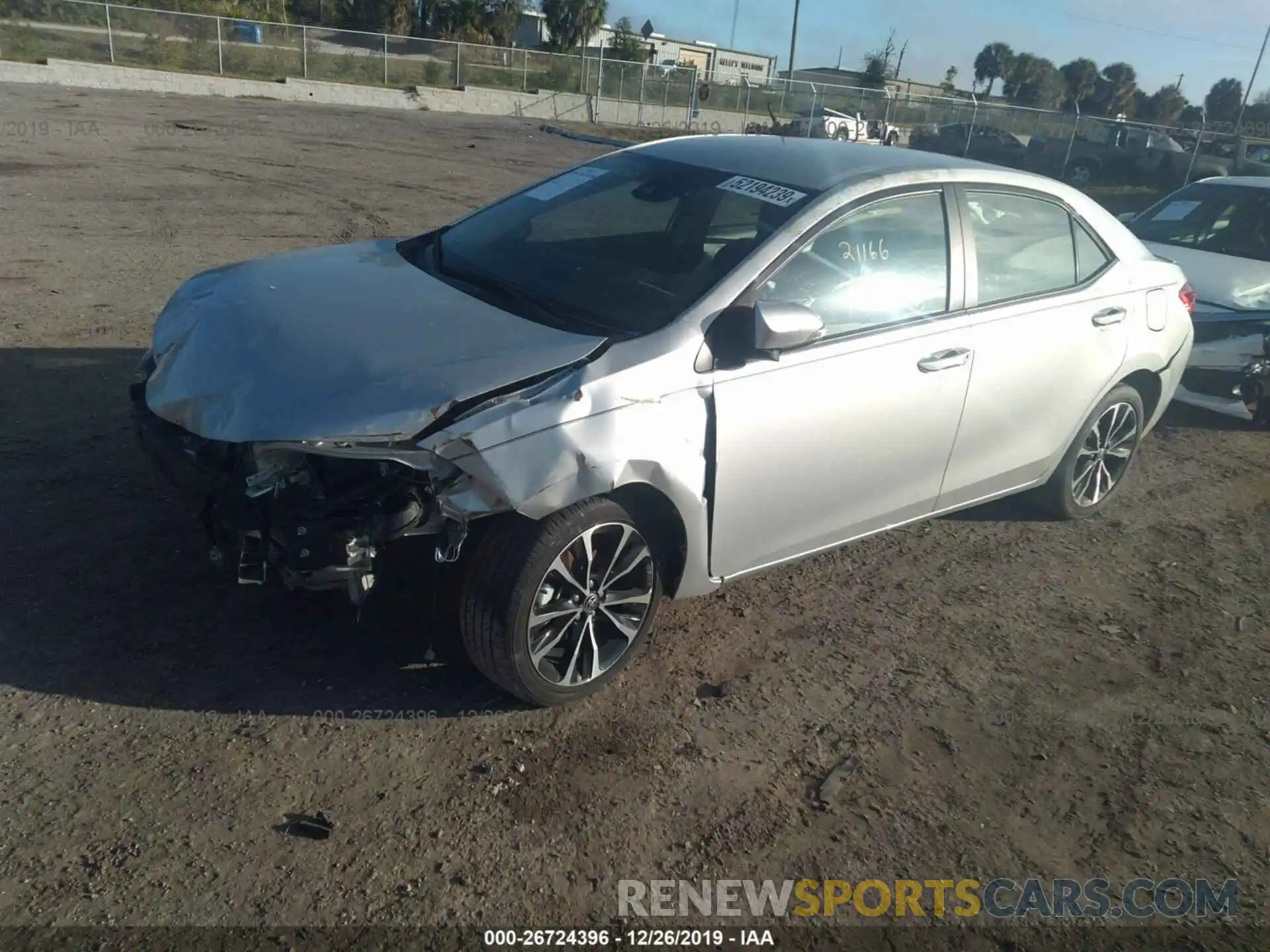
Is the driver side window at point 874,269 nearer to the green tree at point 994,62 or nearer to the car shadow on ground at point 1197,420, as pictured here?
the car shadow on ground at point 1197,420

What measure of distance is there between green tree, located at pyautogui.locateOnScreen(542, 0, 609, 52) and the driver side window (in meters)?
59.6

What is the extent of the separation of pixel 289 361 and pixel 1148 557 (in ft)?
14.2

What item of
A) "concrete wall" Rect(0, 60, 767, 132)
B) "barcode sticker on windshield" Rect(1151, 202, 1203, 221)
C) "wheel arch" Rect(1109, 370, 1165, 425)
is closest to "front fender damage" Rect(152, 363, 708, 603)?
"wheel arch" Rect(1109, 370, 1165, 425)

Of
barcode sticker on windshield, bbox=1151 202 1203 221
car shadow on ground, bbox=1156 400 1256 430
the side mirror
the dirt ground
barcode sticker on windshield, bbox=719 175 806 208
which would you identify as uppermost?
barcode sticker on windshield, bbox=719 175 806 208

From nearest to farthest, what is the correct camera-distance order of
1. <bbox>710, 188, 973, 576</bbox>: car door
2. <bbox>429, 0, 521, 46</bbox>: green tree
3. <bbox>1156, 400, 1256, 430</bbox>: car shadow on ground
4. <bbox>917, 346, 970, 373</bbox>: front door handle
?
<bbox>710, 188, 973, 576</bbox>: car door, <bbox>917, 346, 970, 373</bbox>: front door handle, <bbox>1156, 400, 1256, 430</bbox>: car shadow on ground, <bbox>429, 0, 521, 46</bbox>: green tree

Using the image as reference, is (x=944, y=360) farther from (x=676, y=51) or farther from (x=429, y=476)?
(x=676, y=51)

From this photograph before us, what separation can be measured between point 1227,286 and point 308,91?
101ft

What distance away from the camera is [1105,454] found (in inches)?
208

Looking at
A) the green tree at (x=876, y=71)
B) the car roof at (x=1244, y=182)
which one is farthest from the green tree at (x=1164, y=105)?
the car roof at (x=1244, y=182)

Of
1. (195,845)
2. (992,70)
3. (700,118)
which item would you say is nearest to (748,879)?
(195,845)

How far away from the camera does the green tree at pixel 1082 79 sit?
262 ft

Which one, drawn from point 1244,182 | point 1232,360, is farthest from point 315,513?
point 1244,182

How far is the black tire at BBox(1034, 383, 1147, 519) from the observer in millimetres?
5027

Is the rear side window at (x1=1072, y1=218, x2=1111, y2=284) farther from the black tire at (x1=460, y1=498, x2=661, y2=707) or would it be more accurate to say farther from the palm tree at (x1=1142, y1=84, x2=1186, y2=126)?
the palm tree at (x1=1142, y1=84, x2=1186, y2=126)
